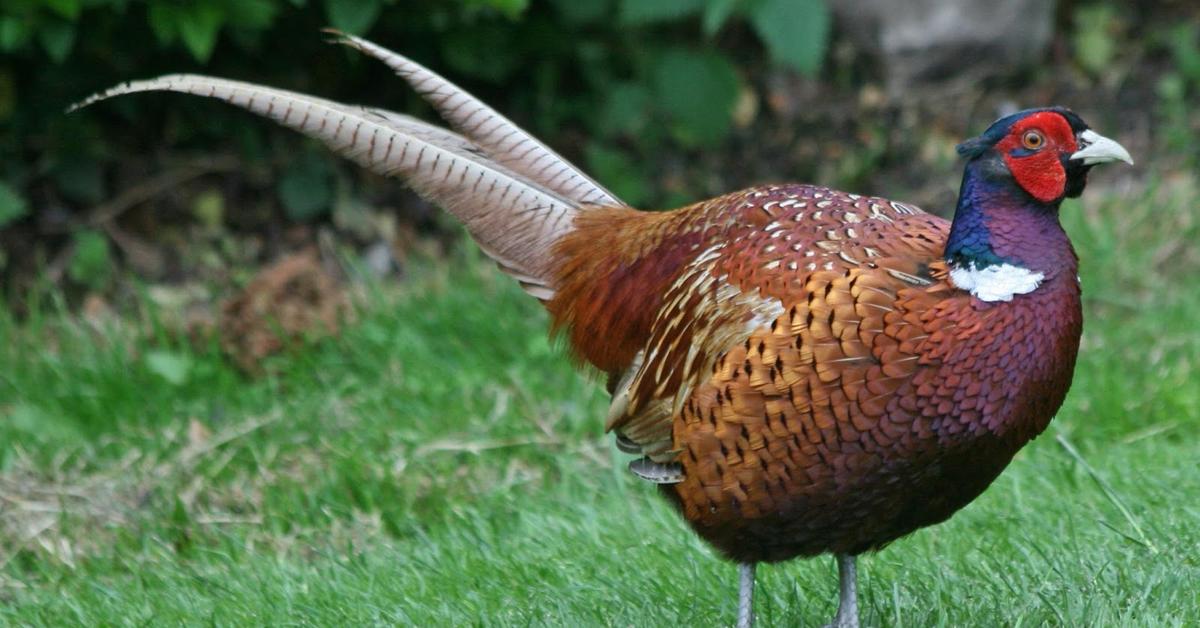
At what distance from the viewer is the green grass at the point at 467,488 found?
11.8 feet

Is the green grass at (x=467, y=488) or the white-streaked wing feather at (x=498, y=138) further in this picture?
the white-streaked wing feather at (x=498, y=138)

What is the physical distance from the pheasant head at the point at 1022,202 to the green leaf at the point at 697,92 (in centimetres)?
359

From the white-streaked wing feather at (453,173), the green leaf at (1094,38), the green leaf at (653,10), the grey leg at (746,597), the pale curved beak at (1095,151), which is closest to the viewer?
the pale curved beak at (1095,151)

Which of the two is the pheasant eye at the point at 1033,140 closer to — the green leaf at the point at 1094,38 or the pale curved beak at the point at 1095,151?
the pale curved beak at the point at 1095,151

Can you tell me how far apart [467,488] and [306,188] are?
8.06 feet

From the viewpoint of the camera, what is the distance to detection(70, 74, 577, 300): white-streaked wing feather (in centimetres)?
357

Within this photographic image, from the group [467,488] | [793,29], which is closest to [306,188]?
[793,29]

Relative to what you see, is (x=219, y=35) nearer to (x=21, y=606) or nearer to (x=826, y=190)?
(x=21, y=606)

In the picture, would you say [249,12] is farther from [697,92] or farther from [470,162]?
[470,162]

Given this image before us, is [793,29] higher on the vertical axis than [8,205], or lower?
higher

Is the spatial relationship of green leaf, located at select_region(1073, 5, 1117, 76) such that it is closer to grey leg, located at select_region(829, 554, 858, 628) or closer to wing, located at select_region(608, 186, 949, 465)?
wing, located at select_region(608, 186, 949, 465)

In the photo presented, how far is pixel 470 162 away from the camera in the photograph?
3711mm

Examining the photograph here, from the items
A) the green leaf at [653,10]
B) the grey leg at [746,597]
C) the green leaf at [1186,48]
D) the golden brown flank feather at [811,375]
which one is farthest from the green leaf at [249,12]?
the green leaf at [1186,48]

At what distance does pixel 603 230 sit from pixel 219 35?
3222 mm
